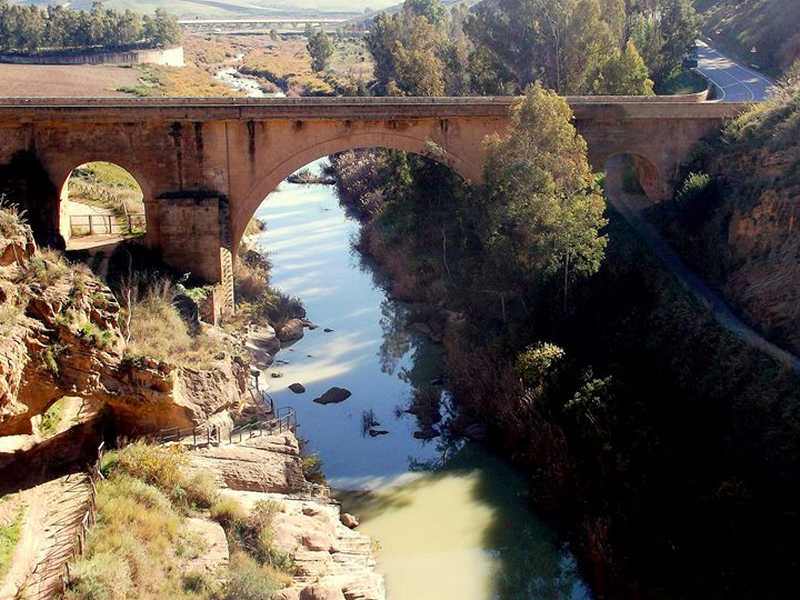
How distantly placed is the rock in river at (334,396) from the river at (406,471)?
0.18 metres

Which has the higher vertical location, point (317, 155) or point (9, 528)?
point (317, 155)

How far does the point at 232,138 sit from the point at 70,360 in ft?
34.2

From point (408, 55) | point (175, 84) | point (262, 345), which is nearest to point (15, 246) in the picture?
point (262, 345)

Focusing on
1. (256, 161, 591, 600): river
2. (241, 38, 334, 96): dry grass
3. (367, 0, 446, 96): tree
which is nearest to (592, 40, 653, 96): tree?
(367, 0, 446, 96): tree

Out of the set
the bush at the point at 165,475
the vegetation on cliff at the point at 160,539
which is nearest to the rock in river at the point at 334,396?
the vegetation on cliff at the point at 160,539

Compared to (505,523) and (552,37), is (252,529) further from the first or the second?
(552,37)

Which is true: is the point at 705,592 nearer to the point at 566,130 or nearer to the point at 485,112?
the point at 566,130

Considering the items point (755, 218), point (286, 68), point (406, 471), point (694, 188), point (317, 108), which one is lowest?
point (406, 471)

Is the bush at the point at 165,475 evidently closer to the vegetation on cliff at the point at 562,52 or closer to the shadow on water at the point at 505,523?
the shadow on water at the point at 505,523

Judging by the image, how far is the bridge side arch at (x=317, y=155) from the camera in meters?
25.0

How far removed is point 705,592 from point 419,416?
30.9 ft

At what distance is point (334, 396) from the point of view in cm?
2369

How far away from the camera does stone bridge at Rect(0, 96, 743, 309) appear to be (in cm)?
2369

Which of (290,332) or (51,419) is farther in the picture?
(290,332)
